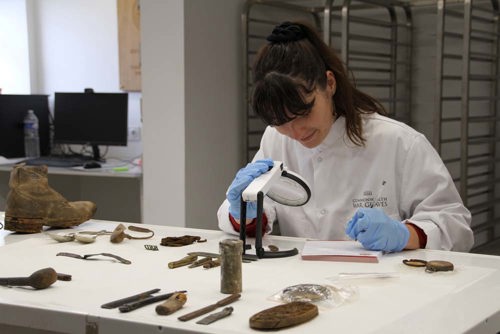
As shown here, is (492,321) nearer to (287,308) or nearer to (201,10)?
(287,308)

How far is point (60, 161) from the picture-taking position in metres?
4.36

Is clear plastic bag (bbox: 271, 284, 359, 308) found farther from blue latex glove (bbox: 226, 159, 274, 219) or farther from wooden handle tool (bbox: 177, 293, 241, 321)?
blue latex glove (bbox: 226, 159, 274, 219)

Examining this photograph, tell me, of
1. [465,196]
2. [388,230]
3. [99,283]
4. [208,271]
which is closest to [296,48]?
[388,230]

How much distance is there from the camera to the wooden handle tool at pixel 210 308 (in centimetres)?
109

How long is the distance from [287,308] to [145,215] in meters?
2.39

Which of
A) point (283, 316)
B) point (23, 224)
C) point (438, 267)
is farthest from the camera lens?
point (23, 224)

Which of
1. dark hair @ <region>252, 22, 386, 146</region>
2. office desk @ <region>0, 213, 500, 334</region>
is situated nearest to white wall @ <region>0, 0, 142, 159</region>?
dark hair @ <region>252, 22, 386, 146</region>

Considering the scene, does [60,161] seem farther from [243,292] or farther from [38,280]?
[243,292]

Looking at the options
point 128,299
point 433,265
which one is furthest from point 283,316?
point 433,265

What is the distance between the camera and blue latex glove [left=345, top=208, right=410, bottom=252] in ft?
5.12

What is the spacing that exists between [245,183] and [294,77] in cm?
32

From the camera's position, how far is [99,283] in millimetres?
1329

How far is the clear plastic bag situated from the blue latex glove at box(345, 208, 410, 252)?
1.00ft

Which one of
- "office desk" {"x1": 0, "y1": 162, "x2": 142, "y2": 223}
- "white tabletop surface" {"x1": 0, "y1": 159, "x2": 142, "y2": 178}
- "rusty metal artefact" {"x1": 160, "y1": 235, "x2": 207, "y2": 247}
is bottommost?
"office desk" {"x1": 0, "y1": 162, "x2": 142, "y2": 223}
